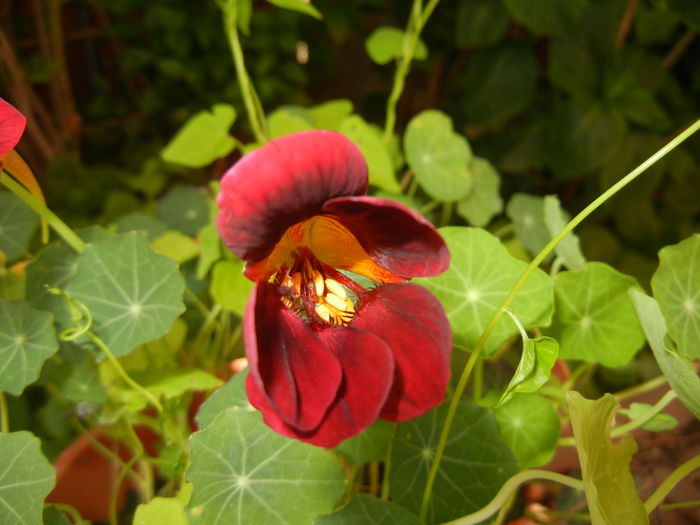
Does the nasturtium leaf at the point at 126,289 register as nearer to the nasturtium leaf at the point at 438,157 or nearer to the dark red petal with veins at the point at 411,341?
the dark red petal with veins at the point at 411,341

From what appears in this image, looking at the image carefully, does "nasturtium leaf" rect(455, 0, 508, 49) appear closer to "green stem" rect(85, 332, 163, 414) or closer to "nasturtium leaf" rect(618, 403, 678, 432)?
"nasturtium leaf" rect(618, 403, 678, 432)

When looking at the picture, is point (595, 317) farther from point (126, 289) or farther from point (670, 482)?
point (126, 289)

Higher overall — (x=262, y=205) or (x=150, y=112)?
(x=262, y=205)

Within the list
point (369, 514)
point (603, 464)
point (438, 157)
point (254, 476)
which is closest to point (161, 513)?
point (254, 476)

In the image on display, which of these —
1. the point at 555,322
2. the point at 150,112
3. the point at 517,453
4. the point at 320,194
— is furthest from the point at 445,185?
the point at 150,112

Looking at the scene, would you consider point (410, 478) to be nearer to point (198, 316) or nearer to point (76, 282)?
point (76, 282)

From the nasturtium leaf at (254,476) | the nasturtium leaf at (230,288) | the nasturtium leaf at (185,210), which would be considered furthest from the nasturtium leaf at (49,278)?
the nasturtium leaf at (185,210)

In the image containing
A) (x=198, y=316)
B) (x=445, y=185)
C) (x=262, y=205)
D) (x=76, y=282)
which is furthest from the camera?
(x=198, y=316)
